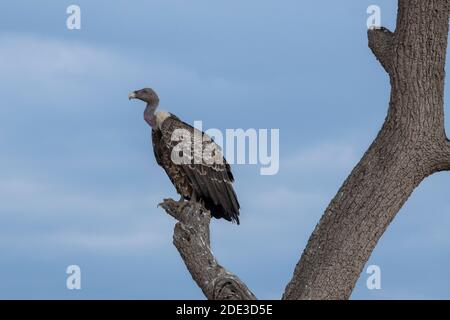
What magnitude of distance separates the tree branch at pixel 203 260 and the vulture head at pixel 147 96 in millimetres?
3009

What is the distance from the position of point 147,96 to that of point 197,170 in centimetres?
195

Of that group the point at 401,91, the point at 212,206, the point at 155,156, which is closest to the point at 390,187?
the point at 401,91

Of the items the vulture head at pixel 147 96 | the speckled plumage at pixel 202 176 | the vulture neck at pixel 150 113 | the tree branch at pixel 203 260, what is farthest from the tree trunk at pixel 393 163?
the vulture head at pixel 147 96

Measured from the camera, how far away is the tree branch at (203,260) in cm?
1045

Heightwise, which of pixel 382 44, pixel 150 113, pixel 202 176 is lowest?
pixel 202 176

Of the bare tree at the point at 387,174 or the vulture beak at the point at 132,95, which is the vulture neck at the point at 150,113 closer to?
the vulture beak at the point at 132,95

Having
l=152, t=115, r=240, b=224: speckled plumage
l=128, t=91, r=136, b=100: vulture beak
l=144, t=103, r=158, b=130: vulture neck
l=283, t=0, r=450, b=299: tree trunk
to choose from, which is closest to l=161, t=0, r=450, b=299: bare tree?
l=283, t=0, r=450, b=299: tree trunk

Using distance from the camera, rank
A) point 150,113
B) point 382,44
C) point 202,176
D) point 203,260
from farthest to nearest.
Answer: point 150,113 < point 202,176 < point 382,44 < point 203,260

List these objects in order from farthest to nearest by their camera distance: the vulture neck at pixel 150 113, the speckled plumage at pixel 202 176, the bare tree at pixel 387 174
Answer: the vulture neck at pixel 150 113, the speckled plumage at pixel 202 176, the bare tree at pixel 387 174

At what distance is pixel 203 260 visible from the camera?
36.4 feet

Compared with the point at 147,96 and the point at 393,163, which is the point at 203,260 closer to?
the point at 393,163

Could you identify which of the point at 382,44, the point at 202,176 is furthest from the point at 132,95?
the point at 382,44

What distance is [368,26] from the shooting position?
1177cm

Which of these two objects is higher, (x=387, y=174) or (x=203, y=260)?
(x=387, y=174)
